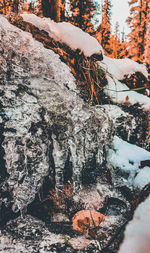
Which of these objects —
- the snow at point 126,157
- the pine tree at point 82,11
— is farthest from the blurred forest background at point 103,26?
the snow at point 126,157

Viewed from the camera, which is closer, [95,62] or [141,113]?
[95,62]

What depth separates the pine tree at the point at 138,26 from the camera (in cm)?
1455

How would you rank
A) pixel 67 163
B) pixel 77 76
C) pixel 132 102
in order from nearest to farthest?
pixel 67 163, pixel 77 76, pixel 132 102

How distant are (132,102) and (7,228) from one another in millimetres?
2610

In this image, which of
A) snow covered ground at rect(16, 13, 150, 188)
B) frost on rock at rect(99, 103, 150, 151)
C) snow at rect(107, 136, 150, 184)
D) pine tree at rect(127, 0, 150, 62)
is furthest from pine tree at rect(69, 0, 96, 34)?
snow at rect(107, 136, 150, 184)

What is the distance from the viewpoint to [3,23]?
197cm

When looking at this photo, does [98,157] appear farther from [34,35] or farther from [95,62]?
[34,35]

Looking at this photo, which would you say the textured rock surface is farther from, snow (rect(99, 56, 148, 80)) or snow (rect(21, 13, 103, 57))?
snow (rect(99, 56, 148, 80))

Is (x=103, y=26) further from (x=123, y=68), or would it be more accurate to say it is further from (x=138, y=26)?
(x=123, y=68)

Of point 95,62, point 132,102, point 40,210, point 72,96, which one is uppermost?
point 95,62

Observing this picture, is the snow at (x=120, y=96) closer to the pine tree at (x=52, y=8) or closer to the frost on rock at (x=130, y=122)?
the frost on rock at (x=130, y=122)

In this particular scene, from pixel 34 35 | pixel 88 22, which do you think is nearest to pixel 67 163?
pixel 34 35

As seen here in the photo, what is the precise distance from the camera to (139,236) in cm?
36

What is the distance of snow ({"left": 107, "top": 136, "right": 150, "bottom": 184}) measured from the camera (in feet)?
7.29
